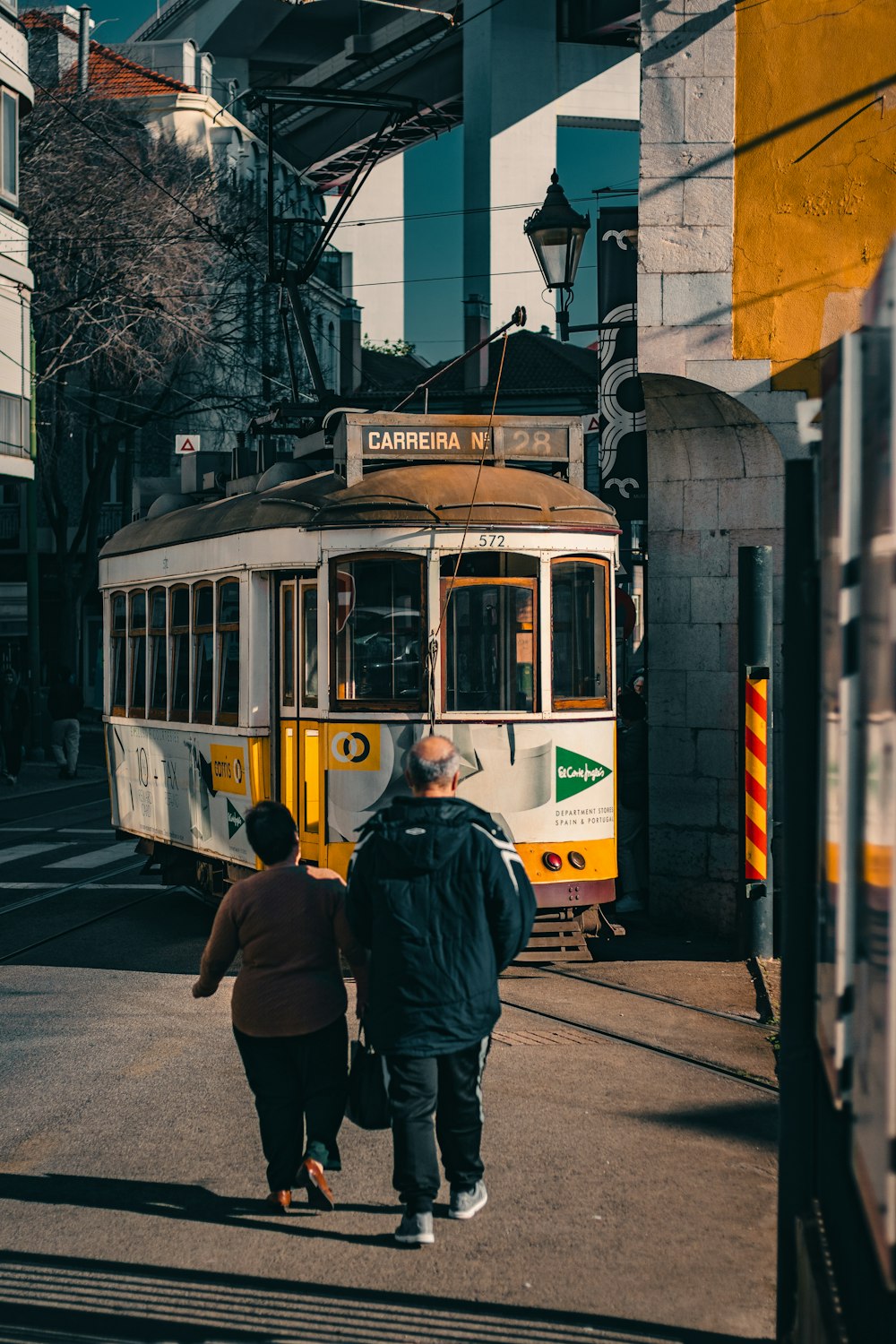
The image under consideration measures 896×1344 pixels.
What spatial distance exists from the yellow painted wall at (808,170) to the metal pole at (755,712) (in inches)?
69.0

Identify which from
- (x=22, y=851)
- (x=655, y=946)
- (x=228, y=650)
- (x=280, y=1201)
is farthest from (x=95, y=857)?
(x=280, y=1201)

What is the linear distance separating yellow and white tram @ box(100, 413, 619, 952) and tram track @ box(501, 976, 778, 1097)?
0.89 metres

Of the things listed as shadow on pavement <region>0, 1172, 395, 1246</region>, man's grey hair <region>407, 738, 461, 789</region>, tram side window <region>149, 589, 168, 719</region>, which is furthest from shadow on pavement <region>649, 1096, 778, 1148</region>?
tram side window <region>149, 589, 168, 719</region>

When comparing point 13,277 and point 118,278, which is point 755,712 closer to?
point 13,277

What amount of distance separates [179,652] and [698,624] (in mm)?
3722

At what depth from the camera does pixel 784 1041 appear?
13.8 feet

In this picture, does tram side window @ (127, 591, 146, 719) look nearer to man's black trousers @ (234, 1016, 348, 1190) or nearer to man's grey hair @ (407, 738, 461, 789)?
man's black trousers @ (234, 1016, 348, 1190)

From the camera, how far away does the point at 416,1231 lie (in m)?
5.46

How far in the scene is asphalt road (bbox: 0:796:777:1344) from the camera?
496 centimetres

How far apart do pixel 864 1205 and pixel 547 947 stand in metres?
7.52

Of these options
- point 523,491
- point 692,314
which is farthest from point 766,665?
point 692,314

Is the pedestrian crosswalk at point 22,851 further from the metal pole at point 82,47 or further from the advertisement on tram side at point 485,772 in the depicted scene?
the metal pole at point 82,47

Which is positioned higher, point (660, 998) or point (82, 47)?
point (82, 47)

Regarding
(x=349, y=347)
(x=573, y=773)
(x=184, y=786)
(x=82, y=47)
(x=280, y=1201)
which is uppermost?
(x=82, y=47)
